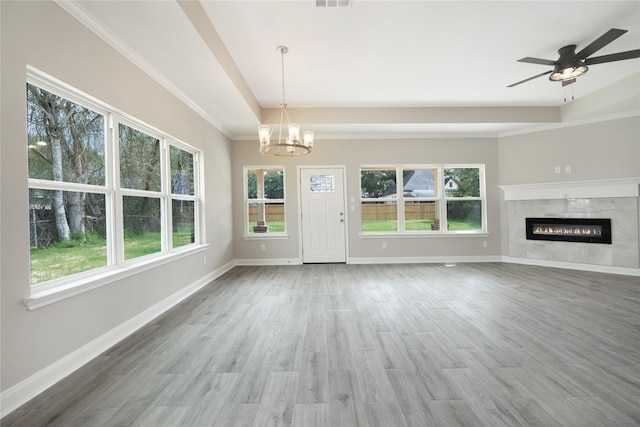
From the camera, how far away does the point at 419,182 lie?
244 inches

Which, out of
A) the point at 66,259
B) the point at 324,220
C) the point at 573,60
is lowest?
the point at 66,259

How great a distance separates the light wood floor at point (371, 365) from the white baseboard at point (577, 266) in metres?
1.38

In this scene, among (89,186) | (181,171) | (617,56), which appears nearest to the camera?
(89,186)

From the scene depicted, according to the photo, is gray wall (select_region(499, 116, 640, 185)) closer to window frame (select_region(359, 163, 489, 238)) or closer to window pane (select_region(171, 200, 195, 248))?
window frame (select_region(359, 163, 489, 238))

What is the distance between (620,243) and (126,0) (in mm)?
7228

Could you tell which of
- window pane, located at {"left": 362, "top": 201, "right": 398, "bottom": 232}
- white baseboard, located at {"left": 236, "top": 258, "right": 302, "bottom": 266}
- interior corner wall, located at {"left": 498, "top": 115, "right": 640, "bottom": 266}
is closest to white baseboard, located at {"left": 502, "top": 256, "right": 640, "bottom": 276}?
interior corner wall, located at {"left": 498, "top": 115, "right": 640, "bottom": 266}

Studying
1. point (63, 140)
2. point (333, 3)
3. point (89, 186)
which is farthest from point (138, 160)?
point (333, 3)

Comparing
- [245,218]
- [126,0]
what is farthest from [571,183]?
[126,0]

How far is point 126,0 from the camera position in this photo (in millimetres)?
2061

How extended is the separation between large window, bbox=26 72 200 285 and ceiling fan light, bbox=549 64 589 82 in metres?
4.73

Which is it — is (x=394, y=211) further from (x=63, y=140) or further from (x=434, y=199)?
(x=63, y=140)

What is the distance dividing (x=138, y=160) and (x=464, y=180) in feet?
19.5

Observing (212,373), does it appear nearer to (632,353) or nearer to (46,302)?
(46,302)

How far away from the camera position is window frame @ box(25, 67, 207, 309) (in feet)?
6.42
